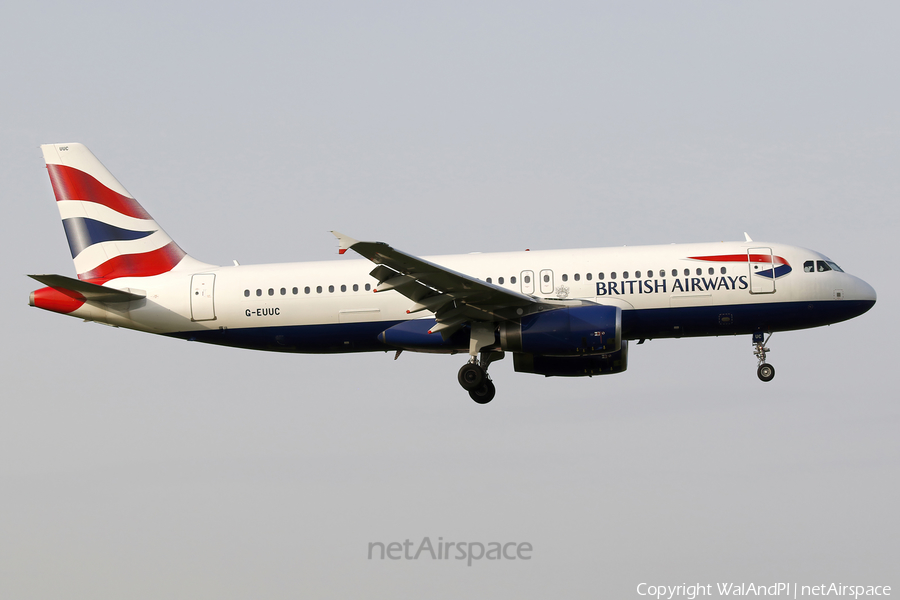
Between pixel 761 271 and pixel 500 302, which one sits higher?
pixel 761 271

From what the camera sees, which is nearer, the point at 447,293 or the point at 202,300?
the point at 447,293

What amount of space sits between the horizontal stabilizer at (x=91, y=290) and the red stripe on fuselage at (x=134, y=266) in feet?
4.53

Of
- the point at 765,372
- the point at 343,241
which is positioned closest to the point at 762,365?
the point at 765,372

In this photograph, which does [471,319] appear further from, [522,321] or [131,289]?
[131,289]

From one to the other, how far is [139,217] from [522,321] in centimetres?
1410

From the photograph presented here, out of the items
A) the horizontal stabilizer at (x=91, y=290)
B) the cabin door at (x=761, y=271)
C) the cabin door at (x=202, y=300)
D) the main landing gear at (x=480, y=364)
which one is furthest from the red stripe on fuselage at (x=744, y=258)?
the horizontal stabilizer at (x=91, y=290)

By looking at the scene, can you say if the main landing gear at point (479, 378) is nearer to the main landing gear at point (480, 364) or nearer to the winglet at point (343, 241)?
the main landing gear at point (480, 364)

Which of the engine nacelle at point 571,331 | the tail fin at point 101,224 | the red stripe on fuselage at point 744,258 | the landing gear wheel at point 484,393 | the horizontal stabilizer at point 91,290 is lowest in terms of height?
the landing gear wheel at point 484,393

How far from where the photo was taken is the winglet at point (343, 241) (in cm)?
2339

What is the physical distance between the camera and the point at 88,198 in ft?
110

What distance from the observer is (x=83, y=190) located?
33.6 metres

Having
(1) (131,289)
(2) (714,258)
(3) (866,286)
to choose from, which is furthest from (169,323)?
(3) (866,286)

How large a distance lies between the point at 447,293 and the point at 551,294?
3.59 m

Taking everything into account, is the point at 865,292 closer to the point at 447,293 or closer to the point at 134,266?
the point at 447,293
